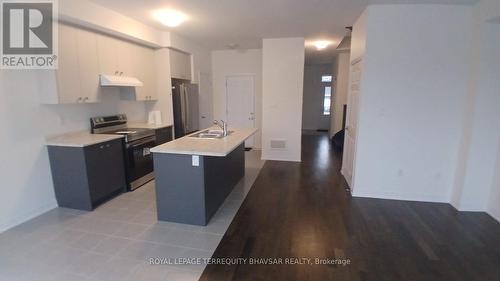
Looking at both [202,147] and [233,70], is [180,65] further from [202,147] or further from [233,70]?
[202,147]

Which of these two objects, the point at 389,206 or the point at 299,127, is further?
the point at 299,127

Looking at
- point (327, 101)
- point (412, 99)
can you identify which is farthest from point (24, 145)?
point (327, 101)

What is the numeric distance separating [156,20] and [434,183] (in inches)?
193

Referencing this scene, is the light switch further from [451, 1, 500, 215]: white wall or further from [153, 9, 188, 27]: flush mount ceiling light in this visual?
[451, 1, 500, 215]: white wall

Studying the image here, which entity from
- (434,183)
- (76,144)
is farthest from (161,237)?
(434,183)

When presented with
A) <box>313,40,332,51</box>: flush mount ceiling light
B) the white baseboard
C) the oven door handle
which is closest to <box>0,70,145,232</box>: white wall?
the white baseboard

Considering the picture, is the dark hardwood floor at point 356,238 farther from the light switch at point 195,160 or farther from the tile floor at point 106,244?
the light switch at point 195,160

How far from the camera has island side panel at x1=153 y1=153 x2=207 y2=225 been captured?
9.12ft

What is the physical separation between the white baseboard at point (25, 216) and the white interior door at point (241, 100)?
14.4 feet

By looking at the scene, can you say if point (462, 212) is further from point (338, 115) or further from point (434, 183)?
point (338, 115)

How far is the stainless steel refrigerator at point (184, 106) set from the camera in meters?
5.07

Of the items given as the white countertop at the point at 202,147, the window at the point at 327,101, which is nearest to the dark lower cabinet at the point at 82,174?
the white countertop at the point at 202,147

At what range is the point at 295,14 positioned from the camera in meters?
3.69
